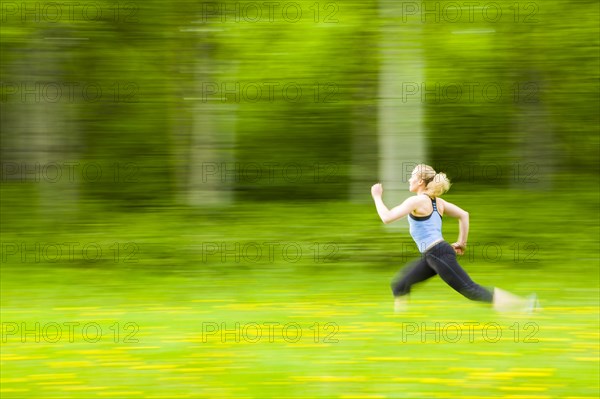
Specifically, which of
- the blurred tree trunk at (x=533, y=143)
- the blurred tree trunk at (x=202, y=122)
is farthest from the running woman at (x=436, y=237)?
the blurred tree trunk at (x=533, y=143)

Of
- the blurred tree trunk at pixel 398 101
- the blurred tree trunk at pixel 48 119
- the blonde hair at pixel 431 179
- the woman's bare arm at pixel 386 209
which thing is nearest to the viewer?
the woman's bare arm at pixel 386 209

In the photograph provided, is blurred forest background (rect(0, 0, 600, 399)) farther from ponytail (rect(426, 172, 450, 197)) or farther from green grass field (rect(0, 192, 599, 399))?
ponytail (rect(426, 172, 450, 197))

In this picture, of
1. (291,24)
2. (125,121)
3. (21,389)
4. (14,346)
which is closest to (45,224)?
(125,121)

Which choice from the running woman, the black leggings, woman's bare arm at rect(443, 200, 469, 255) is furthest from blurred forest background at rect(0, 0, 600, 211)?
the black leggings

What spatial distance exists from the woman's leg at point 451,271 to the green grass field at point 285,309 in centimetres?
34

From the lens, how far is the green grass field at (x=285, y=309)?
22.3 ft

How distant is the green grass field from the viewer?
22.3 feet

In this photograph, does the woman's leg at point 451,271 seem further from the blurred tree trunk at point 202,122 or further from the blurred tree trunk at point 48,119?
the blurred tree trunk at point 48,119

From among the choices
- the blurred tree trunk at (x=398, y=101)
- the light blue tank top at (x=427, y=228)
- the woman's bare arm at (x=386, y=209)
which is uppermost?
the blurred tree trunk at (x=398, y=101)

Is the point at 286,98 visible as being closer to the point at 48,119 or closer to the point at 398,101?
the point at 398,101

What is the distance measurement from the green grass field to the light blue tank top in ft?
2.61

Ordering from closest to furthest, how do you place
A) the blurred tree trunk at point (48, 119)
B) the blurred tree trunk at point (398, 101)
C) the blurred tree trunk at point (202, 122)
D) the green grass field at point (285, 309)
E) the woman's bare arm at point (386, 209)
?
1. the green grass field at point (285, 309)
2. the woman's bare arm at point (386, 209)
3. the blurred tree trunk at point (398, 101)
4. the blurred tree trunk at point (48, 119)
5. the blurred tree trunk at point (202, 122)

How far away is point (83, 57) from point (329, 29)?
4973 millimetres

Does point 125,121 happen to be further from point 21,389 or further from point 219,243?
point 21,389
